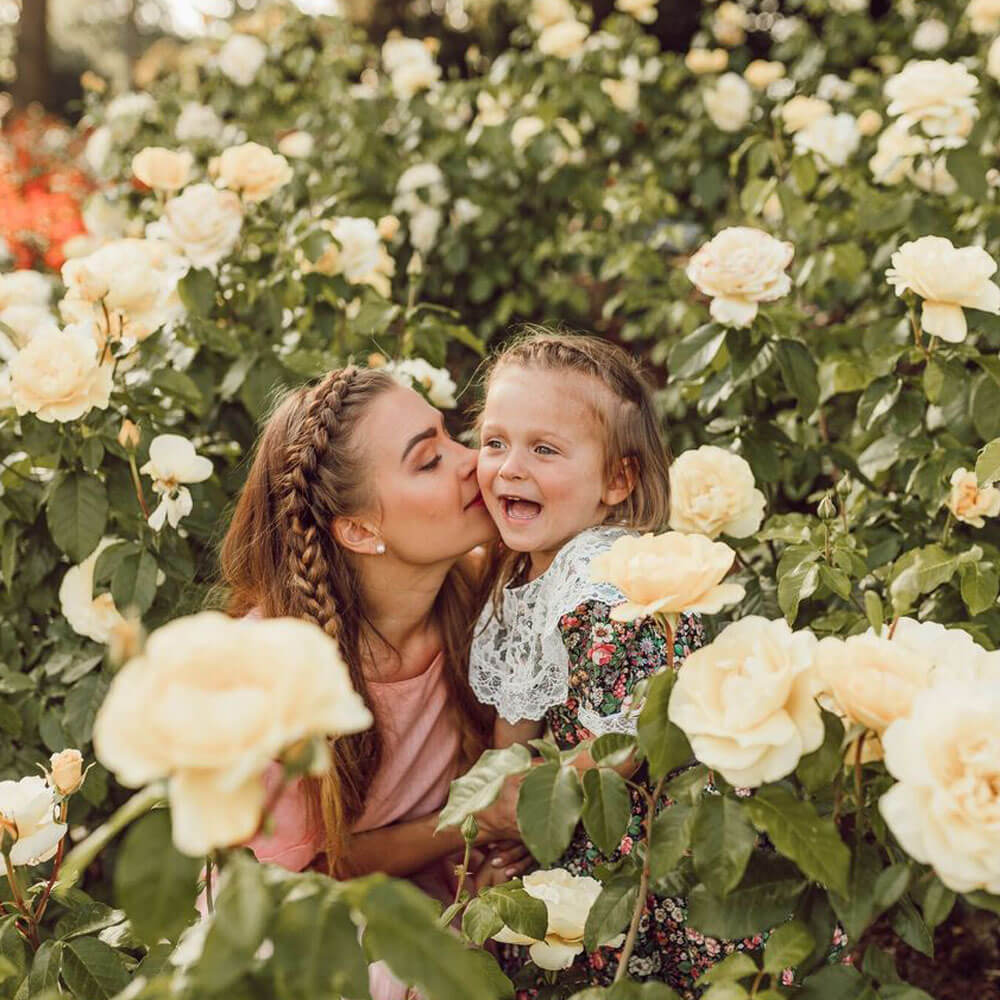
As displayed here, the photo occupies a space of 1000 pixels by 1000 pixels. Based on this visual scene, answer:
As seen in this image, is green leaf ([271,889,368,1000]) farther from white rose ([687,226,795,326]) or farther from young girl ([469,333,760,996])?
white rose ([687,226,795,326])

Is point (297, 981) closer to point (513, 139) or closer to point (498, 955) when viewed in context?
point (498, 955)

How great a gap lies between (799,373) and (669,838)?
121cm

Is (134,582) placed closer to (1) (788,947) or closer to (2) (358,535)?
(2) (358,535)

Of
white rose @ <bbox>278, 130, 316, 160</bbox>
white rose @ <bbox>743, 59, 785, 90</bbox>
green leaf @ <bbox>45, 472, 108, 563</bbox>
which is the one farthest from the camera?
white rose @ <bbox>743, 59, 785, 90</bbox>

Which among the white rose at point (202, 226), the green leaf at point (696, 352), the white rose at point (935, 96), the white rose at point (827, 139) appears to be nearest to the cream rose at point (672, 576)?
the green leaf at point (696, 352)

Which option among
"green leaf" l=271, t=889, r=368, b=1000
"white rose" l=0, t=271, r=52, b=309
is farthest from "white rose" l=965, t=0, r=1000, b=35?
"green leaf" l=271, t=889, r=368, b=1000

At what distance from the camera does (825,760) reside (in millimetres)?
954

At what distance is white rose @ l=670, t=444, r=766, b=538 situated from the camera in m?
1.82

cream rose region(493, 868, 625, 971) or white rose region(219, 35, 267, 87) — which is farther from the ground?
cream rose region(493, 868, 625, 971)

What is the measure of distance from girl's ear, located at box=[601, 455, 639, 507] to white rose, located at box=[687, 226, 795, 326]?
30 cm

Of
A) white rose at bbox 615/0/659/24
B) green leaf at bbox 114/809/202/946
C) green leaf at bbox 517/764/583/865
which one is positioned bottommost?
white rose at bbox 615/0/659/24

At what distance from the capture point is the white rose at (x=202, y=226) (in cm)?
219

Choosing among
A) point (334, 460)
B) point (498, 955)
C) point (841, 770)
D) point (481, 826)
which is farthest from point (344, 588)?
point (841, 770)

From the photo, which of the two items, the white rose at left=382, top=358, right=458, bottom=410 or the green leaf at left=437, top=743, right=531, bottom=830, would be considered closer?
the green leaf at left=437, top=743, right=531, bottom=830
